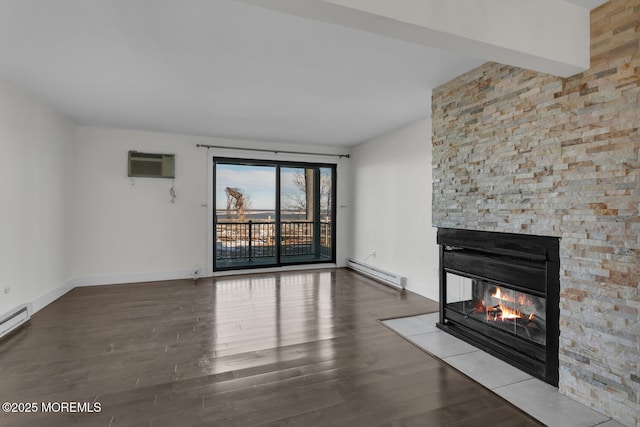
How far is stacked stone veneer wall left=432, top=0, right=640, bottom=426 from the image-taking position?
5.59 feet

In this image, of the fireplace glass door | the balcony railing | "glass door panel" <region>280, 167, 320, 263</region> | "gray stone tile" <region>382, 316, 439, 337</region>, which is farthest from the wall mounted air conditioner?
the fireplace glass door

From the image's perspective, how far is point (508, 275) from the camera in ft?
7.84

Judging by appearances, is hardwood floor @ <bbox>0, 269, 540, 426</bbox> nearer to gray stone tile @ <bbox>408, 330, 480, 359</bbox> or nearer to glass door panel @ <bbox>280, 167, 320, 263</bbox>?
gray stone tile @ <bbox>408, 330, 480, 359</bbox>

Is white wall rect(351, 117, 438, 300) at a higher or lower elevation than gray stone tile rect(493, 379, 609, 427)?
higher

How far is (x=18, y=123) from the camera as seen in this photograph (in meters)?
3.18

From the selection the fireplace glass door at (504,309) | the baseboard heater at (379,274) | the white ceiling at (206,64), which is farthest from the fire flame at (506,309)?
the white ceiling at (206,64)

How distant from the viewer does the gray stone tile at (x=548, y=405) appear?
69.0 inches

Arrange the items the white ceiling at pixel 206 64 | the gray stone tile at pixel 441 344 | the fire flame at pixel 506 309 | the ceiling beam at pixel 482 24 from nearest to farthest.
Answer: the ceiling beam at pixel 482 24 < the white ceiling at pixel 206 64 < the fire flame at pixel 506 309 < the gray stone tile at pixel 441 344

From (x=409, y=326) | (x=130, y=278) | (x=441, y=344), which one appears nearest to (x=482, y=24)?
(x=441, y=344)

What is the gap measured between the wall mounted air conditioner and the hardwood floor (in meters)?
2.03

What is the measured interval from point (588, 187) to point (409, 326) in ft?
6.35

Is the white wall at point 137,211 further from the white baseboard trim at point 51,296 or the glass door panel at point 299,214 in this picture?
the glass door panel at point 299,214

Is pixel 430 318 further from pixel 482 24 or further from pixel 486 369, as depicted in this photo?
pixel 482 24

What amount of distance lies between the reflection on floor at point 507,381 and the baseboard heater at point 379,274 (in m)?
1.47
